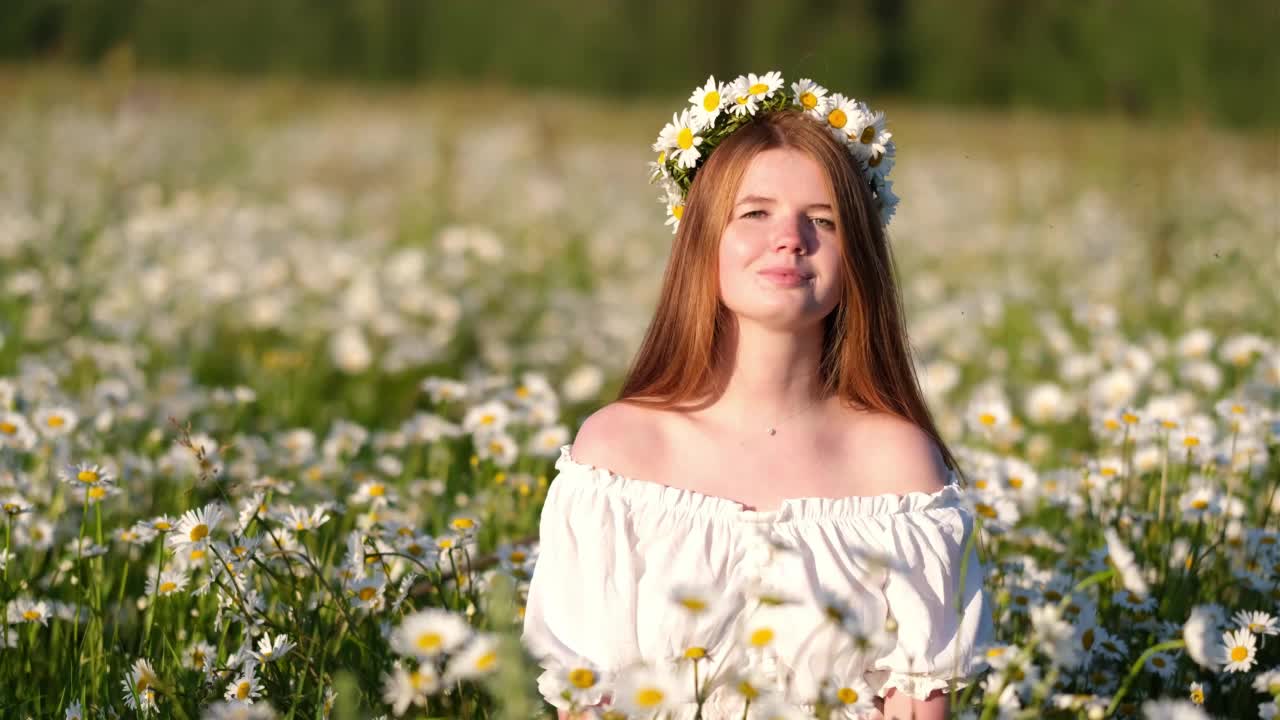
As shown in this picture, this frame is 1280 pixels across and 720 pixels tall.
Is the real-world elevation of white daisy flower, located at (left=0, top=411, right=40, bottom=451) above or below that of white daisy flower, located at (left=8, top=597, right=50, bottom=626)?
above

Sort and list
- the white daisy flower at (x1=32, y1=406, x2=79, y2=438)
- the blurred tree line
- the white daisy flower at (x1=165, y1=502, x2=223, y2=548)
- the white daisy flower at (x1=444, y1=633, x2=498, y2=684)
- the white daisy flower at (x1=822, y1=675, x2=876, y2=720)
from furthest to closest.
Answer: the blurred tree line
the white daisy flower at (x1=32, y1=406, x2=79, y2=438)
the white daisy flower at (x1=165, y1=502, x2=223, y2=548)
the white daisy flower at (x1=822, y1=675, x2=876, y2=720)
the white daisy flower at (x1=444, y1=633, x2=498, y2=684)

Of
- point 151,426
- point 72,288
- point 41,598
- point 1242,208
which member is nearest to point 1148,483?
point 41,598

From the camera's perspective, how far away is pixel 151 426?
399cm

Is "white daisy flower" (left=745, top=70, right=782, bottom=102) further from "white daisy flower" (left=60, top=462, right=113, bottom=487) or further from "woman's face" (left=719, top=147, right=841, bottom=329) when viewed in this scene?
"white daisy flower" (left=60, top=462, right=113, bottom=487)

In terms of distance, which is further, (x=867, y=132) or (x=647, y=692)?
(x=867, y=132)

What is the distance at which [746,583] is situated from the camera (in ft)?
6.29

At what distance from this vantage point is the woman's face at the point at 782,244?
6.86 ft

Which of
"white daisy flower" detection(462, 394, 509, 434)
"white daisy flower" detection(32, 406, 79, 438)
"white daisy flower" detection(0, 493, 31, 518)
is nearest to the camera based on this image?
"white daisy flower" detection(0, 493, 31, 518)

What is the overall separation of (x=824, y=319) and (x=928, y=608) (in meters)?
0.56

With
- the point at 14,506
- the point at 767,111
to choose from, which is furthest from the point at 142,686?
the point at 767,111

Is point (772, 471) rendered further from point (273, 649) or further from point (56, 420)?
point (56, 420)

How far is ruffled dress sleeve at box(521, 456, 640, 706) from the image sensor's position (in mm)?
1971

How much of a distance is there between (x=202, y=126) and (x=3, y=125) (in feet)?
5.53

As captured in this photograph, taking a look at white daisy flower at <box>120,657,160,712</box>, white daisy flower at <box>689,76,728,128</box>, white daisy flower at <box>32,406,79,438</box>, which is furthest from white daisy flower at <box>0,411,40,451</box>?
white daisy flower at <box>689,76,728,128</box>
